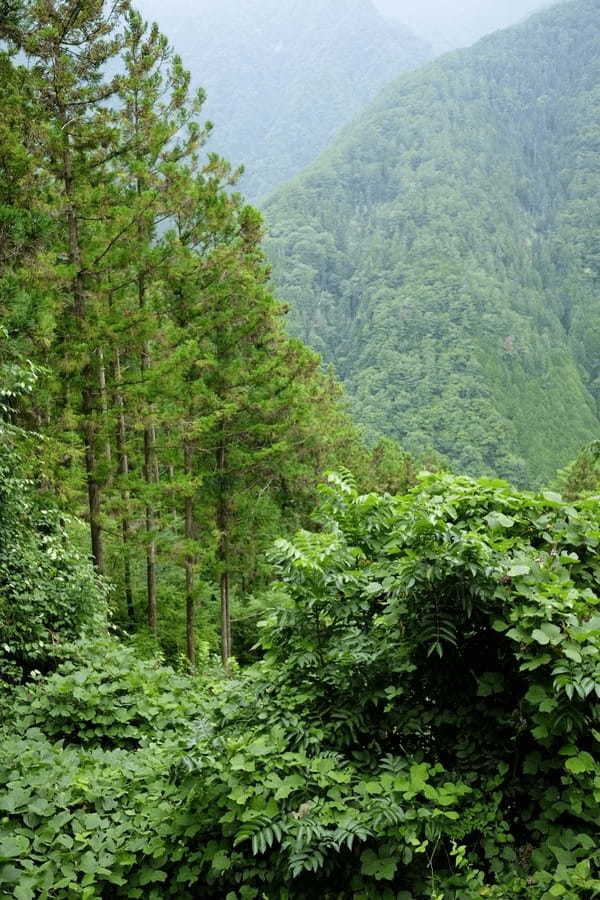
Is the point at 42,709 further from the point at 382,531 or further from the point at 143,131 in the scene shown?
the point at 143,131

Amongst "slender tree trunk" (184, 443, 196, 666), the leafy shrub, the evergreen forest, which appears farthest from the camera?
"slender tree trunk" (184, 443, 196, 666)

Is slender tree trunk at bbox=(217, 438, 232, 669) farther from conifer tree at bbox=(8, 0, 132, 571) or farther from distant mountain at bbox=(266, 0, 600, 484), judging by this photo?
distant mountain at bbox=(266, 0, 600, 484)

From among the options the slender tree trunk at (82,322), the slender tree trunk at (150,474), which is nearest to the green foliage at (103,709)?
the slender tree trunk at (82,322)

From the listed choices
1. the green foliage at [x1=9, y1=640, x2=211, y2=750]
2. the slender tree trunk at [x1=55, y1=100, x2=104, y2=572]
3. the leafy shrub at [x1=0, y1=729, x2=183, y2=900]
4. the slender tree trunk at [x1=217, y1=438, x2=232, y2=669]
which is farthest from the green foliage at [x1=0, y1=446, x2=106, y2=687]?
the slender tree trunk at [x1=217, y1=438, x2=232, y2=669]

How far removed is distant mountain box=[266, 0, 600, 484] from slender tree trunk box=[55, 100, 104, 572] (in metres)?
81.8

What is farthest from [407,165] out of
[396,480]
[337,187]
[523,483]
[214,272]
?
[214,272]

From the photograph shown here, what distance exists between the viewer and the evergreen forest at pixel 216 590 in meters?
3.18

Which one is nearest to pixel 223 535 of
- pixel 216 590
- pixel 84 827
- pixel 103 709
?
pixel 216 590

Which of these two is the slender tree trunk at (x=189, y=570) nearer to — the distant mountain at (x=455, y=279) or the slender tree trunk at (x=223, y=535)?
the slender tree trunk at (x=223, y=535)

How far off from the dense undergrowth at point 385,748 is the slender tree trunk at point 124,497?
651 centimetres

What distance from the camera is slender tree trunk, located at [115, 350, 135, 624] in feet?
35.0

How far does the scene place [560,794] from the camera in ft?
10.5

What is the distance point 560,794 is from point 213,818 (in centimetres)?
184

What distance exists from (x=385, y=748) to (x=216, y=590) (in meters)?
15.5
